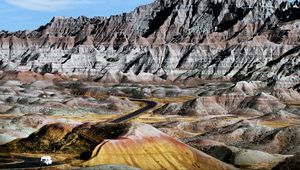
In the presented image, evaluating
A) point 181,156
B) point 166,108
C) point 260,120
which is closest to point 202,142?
point 181,156

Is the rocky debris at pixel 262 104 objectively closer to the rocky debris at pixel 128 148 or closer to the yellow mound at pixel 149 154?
the rocky debris at pixel 128 148

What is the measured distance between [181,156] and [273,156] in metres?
12.2

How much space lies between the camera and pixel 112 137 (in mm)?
64688

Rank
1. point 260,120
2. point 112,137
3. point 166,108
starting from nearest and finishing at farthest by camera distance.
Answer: point 112,137, point 260,120, point 166,108

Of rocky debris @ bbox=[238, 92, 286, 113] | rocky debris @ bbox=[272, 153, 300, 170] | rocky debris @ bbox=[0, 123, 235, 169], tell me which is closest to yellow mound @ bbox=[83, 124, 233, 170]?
rocky debris @ bbox=[0, 123, 235, 169]

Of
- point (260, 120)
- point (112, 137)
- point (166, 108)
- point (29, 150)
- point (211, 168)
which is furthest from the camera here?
point (166, 108)

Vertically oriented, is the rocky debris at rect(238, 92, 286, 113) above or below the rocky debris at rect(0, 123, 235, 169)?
below

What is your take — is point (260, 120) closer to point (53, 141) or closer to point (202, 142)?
point (202, 142)

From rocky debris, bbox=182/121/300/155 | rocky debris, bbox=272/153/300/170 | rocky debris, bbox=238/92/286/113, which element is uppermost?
rocky debris, bbox=272/153/300/170

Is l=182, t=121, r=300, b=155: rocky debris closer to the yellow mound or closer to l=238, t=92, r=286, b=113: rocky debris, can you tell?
the yellow mound

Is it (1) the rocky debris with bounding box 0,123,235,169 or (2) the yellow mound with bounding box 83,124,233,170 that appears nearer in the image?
(2) the yellow mound with bounding box 83,124,233,170

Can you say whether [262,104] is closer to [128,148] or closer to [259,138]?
[259,138]

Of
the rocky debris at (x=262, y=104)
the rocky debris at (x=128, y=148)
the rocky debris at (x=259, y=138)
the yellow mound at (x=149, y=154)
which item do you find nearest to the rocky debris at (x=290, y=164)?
the rocky debris at (x=128, y=148)

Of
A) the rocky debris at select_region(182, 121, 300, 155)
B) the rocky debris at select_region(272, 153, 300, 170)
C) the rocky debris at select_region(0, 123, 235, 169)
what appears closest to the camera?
the rocky debris at select_region(272, 153, 300, 170)
